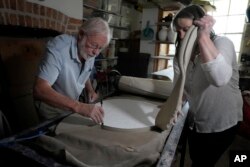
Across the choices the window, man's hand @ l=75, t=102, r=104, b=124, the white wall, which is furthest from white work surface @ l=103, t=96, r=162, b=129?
the window

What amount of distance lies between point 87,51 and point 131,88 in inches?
17.3

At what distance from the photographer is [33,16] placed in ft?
7.42

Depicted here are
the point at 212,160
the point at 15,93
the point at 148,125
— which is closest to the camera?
the point at 148,125

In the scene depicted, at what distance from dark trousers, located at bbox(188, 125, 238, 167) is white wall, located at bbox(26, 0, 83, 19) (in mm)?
2123

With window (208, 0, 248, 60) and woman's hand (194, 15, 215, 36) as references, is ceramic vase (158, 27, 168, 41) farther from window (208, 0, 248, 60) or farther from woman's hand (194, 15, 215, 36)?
woman's hand (194, 15, 215, 36)

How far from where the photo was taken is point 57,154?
598 millimetres

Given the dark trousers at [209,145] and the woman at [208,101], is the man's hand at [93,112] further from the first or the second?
the dark trousers at [209,145]

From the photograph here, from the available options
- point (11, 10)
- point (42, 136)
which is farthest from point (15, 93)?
point (42, 136)

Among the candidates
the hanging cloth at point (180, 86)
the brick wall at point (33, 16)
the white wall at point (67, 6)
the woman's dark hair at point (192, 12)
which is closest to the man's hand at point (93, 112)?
the hanging cloth at point (180, 86)

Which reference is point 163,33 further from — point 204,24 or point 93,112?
point 93,112

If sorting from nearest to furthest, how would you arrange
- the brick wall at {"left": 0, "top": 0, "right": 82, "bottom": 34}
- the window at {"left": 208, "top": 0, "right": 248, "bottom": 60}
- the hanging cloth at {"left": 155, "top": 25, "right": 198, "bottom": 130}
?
the hanging cloth at {"left": 155, "top": 25, "right": 198, "bottom": 130}
the brick wall at {"left": 0, "top": 0, "right": 82, "bottom": 34}
the window at {"left": 208, "top": 0, "right": 248, "bottom": 60}

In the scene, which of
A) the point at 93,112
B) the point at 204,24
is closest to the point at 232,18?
the point at 204,24

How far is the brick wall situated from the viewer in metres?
2.00

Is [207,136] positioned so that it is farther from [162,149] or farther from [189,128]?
[162,149]
